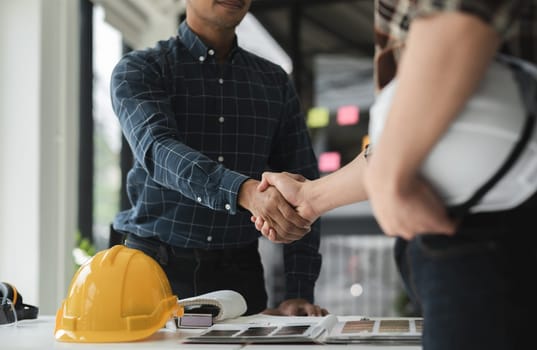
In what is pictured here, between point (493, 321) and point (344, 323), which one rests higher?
point (493, 321)

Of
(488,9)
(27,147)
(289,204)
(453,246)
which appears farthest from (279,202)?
(27,147)

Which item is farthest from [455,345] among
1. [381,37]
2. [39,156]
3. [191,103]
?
[39,156]

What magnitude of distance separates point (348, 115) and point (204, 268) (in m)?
3.39

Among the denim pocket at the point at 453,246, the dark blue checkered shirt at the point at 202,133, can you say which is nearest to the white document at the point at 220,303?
the dark blue checkered shirt at the point at 202,133

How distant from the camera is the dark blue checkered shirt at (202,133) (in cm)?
208

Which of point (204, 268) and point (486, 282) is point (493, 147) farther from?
point (204, 268)

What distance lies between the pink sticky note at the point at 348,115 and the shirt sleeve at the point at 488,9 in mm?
4510

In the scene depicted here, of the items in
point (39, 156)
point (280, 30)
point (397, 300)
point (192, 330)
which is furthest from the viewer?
point (280, 30)

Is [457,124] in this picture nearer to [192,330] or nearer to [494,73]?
[494,73]

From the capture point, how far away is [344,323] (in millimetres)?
1567

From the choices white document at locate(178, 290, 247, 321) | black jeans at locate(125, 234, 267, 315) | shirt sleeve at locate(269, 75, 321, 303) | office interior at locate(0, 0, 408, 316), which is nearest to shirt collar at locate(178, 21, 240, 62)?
shirt sleeve at locate(269, 75, 321, 303)

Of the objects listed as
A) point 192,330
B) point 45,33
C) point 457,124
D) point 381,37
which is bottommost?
point 192,330

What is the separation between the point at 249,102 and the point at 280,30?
331 cm

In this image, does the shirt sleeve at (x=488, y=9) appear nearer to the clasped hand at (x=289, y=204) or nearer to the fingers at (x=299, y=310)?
the clasped hand at (x=289, y=204)
